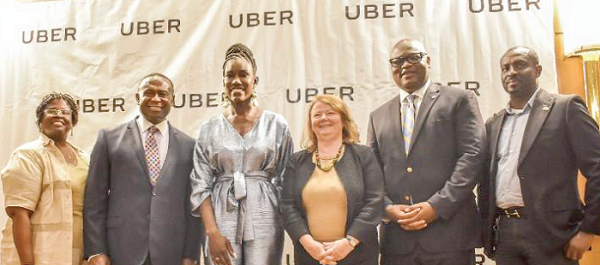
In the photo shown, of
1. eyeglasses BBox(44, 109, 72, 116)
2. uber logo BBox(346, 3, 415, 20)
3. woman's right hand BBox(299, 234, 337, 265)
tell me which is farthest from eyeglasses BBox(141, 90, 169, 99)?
uber logo BBox(346, 3, 415, 20)

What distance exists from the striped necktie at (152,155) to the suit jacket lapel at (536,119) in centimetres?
190

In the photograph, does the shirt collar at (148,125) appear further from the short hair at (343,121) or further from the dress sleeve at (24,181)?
the short hair at (343,121)

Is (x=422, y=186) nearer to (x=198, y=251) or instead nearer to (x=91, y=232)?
(x=198, y=251)

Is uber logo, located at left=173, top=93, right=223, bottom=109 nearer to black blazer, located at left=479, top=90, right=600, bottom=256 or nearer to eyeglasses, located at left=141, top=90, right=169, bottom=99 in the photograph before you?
eyeglasses, located at left=141, top=90, right=169, bottom=99

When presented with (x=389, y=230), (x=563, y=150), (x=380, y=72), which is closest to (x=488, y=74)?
(x=380, y=72)

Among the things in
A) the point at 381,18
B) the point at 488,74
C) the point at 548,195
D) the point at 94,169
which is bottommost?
the point at 548,195

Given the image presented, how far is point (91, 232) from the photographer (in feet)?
10.8

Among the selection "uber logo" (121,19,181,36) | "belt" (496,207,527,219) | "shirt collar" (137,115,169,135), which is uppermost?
"uber logo" (121,19,181,36)

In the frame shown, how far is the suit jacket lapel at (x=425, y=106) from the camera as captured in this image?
308 centimetres

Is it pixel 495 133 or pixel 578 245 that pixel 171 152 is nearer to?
pixel 495 133

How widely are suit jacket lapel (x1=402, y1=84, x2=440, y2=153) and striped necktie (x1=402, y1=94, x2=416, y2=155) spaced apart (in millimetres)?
41

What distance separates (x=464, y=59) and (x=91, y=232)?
2.76m

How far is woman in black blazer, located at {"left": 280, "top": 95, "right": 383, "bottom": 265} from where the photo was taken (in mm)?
2898

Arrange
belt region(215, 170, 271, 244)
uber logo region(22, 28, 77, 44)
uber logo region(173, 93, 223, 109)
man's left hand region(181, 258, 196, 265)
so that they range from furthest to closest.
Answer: uber logo region(22, 28, 77, 44)
uber logo region(173, 93, 223, 109)
man's left hand region(181, 258, 196, 265)
belt region(215, 170, 271, 244)
